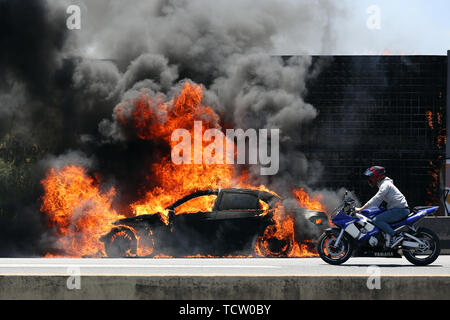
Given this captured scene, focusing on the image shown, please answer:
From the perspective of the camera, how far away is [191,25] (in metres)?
17.6

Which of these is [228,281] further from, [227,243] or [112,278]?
[227,243]

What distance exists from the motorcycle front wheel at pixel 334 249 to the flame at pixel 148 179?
5.38 metres

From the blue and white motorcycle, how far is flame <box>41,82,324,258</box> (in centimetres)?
543

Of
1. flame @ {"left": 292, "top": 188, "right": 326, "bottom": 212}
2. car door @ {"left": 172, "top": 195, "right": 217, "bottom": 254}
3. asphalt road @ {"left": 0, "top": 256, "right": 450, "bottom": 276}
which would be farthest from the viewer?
flame @ {"left": 292, "top": 188, "right": 326, "bottom": 212}

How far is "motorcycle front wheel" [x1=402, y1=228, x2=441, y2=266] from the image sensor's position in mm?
10914

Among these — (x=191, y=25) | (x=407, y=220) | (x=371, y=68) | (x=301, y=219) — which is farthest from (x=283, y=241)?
(x=191, y=25)

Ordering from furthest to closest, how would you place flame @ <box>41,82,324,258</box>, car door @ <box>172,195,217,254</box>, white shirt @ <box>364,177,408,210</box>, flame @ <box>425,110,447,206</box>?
flame @ <box>425,110,447,206</box>
flame @ <box>41,82,324,258</box>
car door @ <box>172,195,217,254</box>
white shirt @ <box>364,177,408,210</box>

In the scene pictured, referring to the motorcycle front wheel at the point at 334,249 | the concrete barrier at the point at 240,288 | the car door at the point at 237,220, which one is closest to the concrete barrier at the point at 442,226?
the car door at the point at 237,220

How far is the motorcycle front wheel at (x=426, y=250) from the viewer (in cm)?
1091

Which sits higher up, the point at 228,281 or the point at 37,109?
the point at 37,109

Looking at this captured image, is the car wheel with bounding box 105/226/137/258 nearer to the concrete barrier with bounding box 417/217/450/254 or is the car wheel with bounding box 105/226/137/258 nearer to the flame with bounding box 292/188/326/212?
the flame with bounding box 292/188/326/212

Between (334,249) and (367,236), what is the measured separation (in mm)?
608

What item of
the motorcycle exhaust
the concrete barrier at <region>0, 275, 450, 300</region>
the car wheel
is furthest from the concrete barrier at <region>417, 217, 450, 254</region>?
the concrete barrier at <region>0, 275, 450, 300</region>
